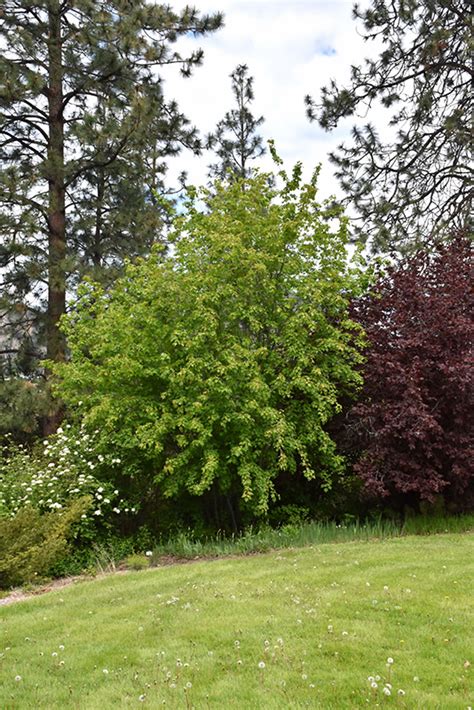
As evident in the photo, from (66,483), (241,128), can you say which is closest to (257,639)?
(66,483)

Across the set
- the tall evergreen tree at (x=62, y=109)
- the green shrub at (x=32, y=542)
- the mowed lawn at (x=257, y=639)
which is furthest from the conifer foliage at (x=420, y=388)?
the tall evergreen tree at (x=62, y=109)

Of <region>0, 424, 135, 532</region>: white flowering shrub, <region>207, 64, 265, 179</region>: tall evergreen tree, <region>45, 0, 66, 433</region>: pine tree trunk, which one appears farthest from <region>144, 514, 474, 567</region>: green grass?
<region>207, 64, 265, 179</region>: tall evergreen tree

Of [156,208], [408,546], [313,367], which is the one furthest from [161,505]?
[156,208]

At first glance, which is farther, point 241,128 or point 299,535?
point 241,128

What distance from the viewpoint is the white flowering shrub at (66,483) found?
8.48 metres

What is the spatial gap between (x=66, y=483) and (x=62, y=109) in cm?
919

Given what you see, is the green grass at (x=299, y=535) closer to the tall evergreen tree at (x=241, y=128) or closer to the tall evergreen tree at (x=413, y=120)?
the tall evergreen tree at (x=413, y=120)

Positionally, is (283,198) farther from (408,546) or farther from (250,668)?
(250,668)

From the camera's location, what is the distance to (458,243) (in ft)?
32.0

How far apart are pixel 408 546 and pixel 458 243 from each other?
5086mm

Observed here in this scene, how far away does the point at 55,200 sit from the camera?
43.6 feet

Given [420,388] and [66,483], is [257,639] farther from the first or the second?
[66,483]

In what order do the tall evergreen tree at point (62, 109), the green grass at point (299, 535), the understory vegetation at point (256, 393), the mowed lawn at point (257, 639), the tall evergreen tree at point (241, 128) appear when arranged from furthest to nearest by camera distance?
the tall evergreen tree at point (241, 128) → the tall evergreen tree at point (62, 109) → the understory vegetation at point (256, 393) → the green grass at point (299, 535) → the mowed lawn at point (257, 639)

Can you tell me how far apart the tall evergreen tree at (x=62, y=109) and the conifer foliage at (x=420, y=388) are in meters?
6.66
